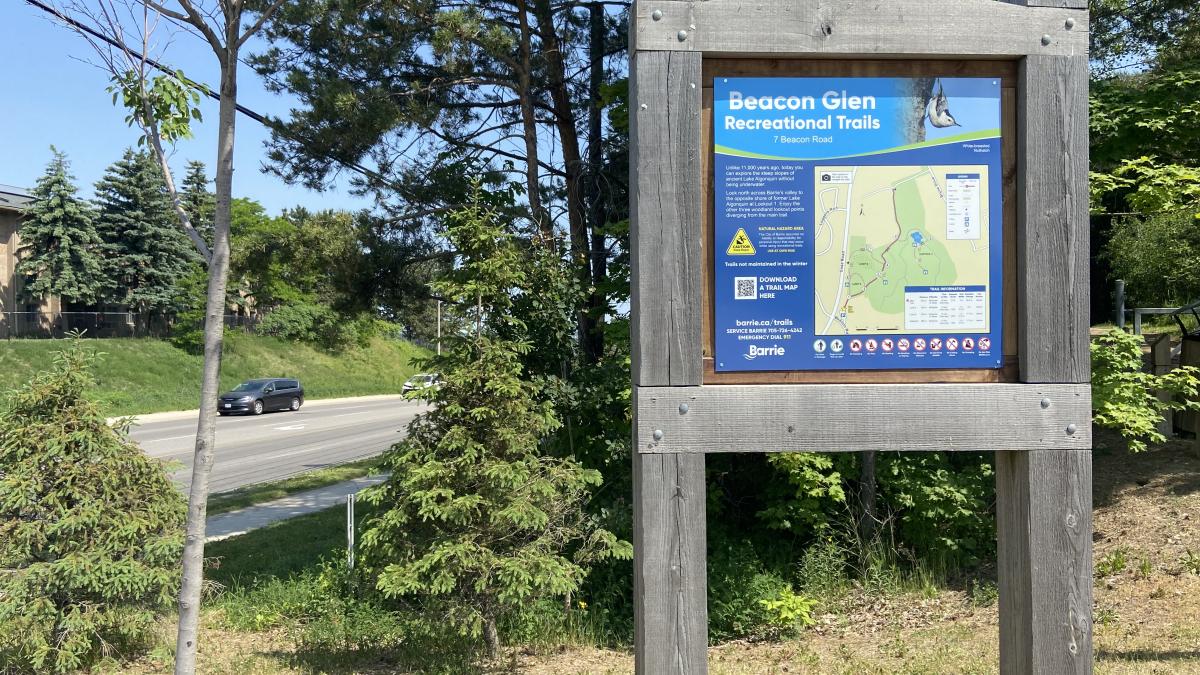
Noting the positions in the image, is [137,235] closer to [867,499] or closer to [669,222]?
[867,499]

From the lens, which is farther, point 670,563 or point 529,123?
point 529,123

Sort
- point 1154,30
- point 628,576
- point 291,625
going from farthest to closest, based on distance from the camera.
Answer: point 1154,30, point 628,576, point 291,625

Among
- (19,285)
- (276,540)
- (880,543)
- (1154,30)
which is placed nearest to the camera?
(880,543)

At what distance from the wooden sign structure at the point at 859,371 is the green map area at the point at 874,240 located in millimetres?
224

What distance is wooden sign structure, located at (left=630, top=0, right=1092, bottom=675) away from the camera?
303 cm

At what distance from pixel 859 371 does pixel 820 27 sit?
1.18 meters

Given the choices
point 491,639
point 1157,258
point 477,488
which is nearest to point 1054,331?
point 477,488

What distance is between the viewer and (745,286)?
3.05 metres

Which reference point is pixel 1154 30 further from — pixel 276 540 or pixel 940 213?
pixel 276 540

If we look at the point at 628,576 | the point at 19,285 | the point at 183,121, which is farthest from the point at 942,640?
the point at 19,285

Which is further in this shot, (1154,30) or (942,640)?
(1154,30)

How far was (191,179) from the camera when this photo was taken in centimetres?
4075

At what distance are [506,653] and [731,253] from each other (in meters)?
4.90

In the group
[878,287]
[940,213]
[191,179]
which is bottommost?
[878,287]
